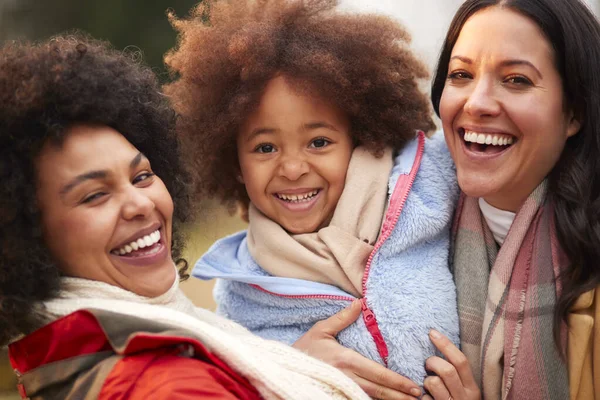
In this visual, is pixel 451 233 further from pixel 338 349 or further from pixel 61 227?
pixel 61 227

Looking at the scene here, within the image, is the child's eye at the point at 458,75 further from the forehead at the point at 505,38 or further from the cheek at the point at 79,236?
the cheek at the point at 79,236

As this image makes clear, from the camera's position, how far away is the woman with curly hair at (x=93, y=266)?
2039mm

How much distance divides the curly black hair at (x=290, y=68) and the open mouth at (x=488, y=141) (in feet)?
1.19

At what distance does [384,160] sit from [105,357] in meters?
1.44

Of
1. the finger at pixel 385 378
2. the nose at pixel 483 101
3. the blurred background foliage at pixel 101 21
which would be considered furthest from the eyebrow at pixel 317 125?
the blurred background foliage at pixel 101 21

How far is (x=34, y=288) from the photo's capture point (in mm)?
2221

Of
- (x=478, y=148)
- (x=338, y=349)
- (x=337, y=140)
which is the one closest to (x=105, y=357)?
(x=338, y=349)

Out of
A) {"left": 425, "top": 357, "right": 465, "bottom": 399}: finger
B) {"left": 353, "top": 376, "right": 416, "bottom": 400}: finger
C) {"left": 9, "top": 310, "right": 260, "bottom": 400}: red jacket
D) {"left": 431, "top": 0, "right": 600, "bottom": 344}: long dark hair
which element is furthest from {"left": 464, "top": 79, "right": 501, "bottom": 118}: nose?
{"left": 9, "top": 310, "right": 260, "bottom": 400}: red jacket

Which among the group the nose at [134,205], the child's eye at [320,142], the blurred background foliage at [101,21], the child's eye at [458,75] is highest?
the blurred background foliage at [101,21]

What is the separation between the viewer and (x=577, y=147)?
9.20 feet

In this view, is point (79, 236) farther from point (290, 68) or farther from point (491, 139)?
point (491, 139)

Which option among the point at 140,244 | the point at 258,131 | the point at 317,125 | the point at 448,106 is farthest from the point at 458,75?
the point at 140,244

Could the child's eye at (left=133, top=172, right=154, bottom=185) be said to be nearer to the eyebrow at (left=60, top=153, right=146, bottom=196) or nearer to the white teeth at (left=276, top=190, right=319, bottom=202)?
the eyebrow at (left=60, top=153, right=146, bottom=196)

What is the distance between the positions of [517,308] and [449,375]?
35cm
